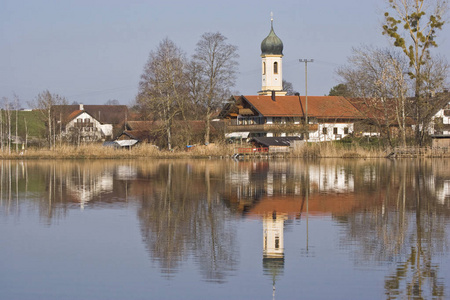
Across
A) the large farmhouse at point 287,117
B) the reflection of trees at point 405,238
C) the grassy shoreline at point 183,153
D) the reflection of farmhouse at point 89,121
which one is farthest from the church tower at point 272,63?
the reflection of trees at point 405,238

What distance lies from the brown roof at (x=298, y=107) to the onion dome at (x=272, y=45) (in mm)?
26740

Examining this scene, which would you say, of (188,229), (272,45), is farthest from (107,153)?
(272,45)

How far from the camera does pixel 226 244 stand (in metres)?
14.4

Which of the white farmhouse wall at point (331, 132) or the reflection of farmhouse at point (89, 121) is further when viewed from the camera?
the reflection of farmhouse at point (89, 121)

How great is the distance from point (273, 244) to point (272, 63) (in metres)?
99.9

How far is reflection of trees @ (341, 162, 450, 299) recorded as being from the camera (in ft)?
35.5

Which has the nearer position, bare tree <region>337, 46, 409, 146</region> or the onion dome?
bare tree <region>337, 46, 409, 146</region>

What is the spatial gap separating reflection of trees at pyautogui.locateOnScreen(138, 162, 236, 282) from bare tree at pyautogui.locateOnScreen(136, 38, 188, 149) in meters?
39.1

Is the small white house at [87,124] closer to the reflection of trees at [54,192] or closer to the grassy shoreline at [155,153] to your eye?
the grassy shoreline at [155,153]

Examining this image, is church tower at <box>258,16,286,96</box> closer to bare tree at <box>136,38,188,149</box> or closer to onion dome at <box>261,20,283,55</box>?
onion dome at <box>261,20,283,55</box>

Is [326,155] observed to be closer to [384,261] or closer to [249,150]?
[249,150]

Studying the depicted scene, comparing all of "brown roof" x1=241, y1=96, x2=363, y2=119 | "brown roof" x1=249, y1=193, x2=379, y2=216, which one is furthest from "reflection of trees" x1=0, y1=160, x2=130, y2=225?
"brown roof" x1=241, y1=96, x2=363, y2=119

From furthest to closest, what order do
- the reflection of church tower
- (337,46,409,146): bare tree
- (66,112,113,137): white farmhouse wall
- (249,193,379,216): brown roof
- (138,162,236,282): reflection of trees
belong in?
(66,112,113,137): white farmhouse wall < (337,46,409,146): bare tree < (249,193,379,216): brown roof < (138,162,236,282): reflection of trees < the reflection of church tower

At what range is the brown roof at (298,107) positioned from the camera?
270 feet
